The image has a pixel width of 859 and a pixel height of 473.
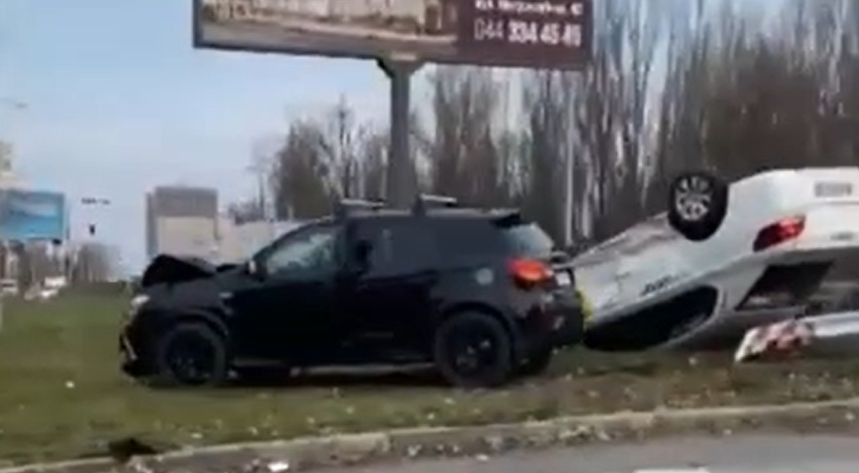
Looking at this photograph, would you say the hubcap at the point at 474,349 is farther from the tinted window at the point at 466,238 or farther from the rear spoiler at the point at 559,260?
the rear spoiler at the point at 559,260

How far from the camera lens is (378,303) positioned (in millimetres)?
16469

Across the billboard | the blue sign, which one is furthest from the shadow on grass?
the blue sign

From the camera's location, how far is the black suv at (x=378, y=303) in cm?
1638

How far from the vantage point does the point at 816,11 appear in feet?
189

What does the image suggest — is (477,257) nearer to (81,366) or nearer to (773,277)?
(773,277)

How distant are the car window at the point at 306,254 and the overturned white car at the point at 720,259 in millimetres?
2964

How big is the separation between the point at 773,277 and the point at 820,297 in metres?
2.91

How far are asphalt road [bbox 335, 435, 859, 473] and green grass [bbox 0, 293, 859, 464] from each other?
1084 mm

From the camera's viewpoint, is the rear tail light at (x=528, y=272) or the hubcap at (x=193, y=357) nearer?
the rear tail light at (x=528, y=272)

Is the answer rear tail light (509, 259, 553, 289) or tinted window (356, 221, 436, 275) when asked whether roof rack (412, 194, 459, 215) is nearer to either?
tinted window (356, 221, 436, 275)

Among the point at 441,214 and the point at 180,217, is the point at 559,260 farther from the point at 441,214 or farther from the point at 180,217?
the point at 180,217

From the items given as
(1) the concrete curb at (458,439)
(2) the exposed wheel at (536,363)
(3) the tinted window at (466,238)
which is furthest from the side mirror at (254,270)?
(1) the concrete curb at (458,439)

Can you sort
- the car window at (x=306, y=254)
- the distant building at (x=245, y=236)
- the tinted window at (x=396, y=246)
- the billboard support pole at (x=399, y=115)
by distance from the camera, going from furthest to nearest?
the distant building at (x=245, y=236)
the billboard support pole at (x=399, y=115)
the car window at (x=306, y=254)
the tinted window at (x=396, y=246)

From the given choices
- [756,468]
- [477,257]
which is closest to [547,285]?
[477,257]
